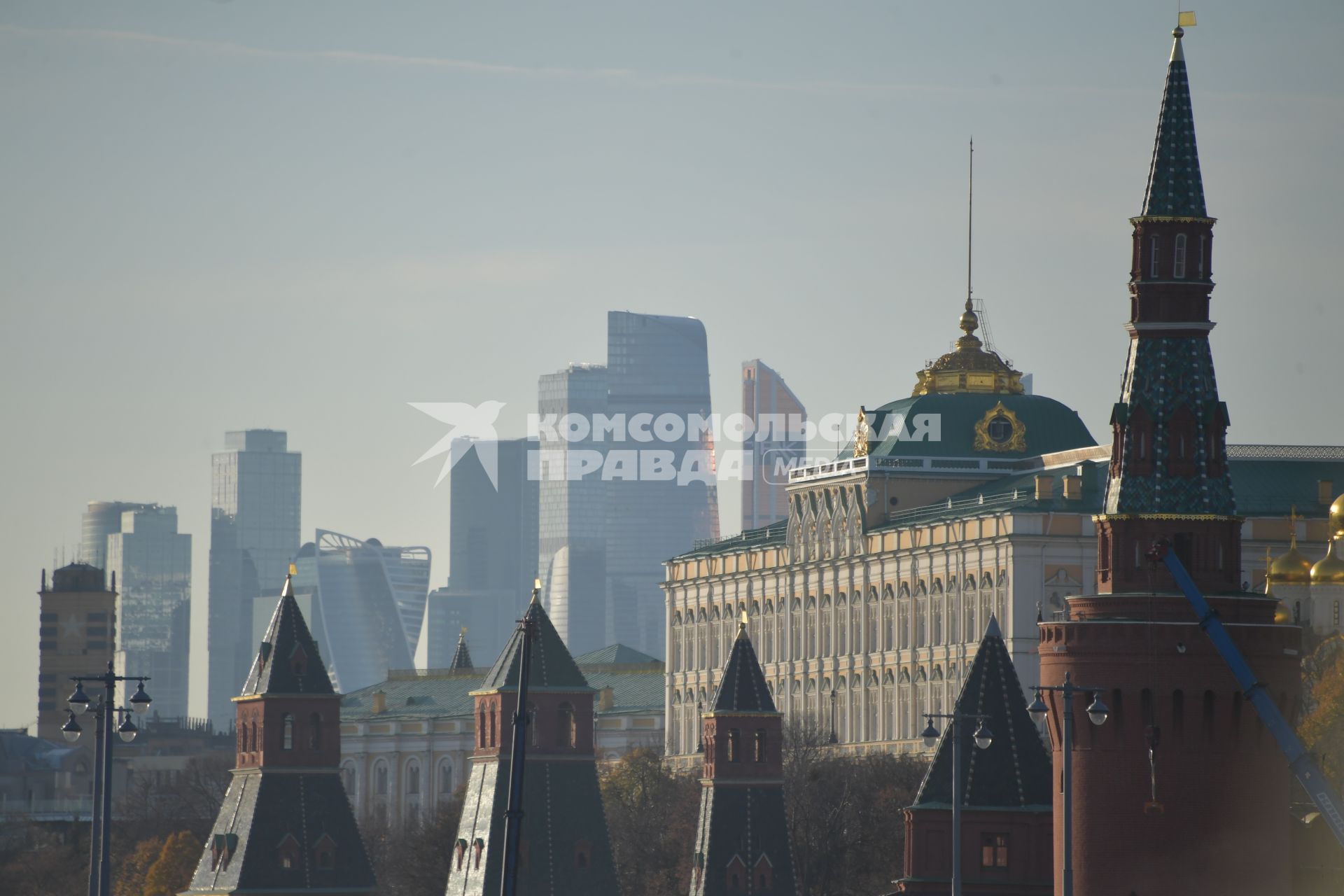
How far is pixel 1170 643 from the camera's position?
436 ft

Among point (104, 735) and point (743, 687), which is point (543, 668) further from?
point (104, 735)

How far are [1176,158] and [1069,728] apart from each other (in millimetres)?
23615

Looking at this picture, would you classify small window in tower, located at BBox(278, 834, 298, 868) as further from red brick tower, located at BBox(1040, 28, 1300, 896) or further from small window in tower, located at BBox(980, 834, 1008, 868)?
red brick tower, located at BBox(1040, 28, 1300, 896)

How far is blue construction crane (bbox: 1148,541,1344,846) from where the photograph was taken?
13075 centimetres

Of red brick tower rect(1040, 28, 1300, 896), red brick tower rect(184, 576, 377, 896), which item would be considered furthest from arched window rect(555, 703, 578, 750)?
red brick tower rect(1040, 28, 1300, 896)

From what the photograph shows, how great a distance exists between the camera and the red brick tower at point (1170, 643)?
132 metres

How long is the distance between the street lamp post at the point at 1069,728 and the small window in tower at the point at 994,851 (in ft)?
61.1

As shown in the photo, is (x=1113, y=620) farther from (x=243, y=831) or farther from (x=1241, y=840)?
(x=243, y=831)

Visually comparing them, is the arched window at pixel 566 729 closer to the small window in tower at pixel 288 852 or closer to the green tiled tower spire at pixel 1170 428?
the small window in tower at pixel 288 852

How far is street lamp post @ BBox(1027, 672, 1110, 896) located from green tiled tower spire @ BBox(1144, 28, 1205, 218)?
16518mm

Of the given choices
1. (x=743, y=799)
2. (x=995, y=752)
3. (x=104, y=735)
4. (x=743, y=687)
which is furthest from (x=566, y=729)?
(x=104, y=735)

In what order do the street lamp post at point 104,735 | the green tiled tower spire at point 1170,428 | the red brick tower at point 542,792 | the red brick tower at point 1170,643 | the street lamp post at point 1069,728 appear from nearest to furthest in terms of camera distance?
the street lamp post at point 104,735, the street lamp post at point 1069,728, the red brick tower at point 1170,643, the green tiled tower spire at point 1170,428, the red brick tower at point 542,792

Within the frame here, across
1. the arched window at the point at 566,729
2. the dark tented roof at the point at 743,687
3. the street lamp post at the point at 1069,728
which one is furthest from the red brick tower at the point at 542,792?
the street lamp post at the point at 1069,728

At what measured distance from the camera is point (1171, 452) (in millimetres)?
135750
